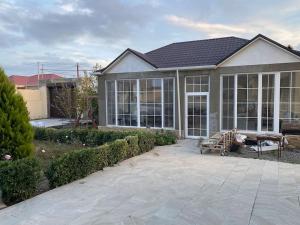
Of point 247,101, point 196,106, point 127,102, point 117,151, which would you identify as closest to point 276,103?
point 247,101

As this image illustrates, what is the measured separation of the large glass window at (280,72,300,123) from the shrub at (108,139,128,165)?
7.04 meters

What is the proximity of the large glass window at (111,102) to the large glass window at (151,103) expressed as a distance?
5.92 feet

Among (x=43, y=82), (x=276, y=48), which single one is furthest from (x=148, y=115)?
(x=43, y=82)

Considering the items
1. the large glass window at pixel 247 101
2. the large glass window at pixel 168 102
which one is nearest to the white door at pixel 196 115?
the large glass window at pixel 168 102

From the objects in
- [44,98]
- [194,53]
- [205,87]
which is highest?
[194,53]

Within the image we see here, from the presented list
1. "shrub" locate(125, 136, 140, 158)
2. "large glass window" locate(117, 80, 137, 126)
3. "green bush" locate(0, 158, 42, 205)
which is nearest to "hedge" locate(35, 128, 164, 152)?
"shrub" locate(125, 136, 140, 158)

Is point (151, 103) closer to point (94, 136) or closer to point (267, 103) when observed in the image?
point (94, 136)

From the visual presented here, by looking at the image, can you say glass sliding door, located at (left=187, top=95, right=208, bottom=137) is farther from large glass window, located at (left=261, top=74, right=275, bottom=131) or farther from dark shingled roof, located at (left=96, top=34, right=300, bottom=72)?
large glass window, located at (left=261, top=74, right=275, bottom=131)

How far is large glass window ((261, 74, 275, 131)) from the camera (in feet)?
41.1

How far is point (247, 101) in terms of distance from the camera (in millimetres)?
13031

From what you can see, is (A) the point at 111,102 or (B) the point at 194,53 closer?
(B) the point at 194,53

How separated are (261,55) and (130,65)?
668 cm

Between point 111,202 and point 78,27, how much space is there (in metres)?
11.3

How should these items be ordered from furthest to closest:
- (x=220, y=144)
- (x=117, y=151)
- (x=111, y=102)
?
(x=111, y=102) < (x=220, y=144) < (x=117, y=151)
